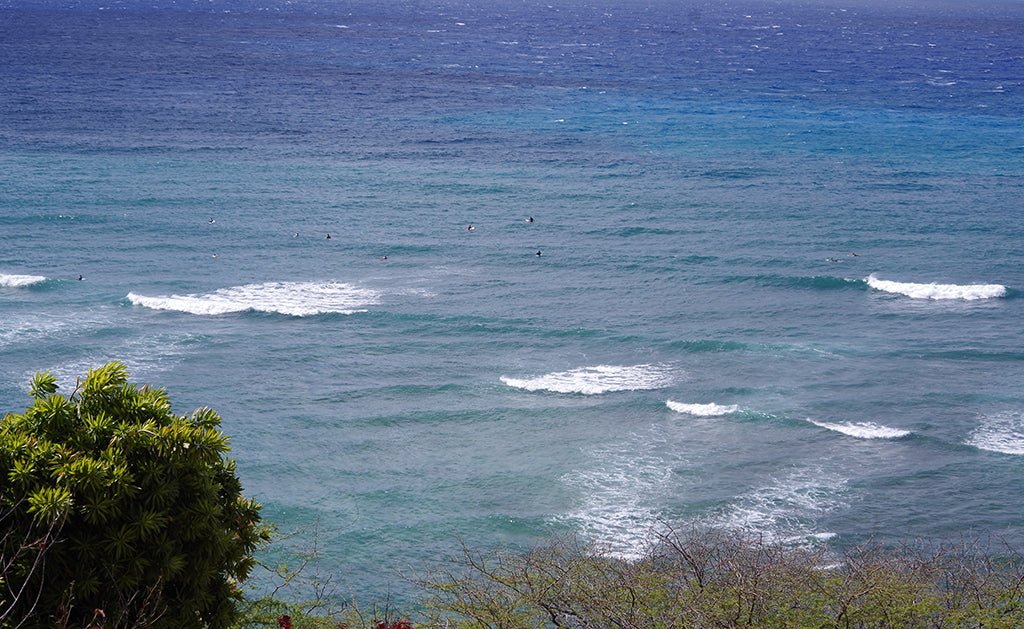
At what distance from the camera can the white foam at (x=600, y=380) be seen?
40812mm

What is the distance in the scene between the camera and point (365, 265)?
184 feet

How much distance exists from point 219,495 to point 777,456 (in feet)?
80.6

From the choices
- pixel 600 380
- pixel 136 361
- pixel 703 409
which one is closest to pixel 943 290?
pixel 703 409

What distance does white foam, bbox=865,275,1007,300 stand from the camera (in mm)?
51094

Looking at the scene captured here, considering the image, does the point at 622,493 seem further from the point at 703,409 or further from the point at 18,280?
the point at 18,280

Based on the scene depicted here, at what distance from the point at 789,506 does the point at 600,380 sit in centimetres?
1179

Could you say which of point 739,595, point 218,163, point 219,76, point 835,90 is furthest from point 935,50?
point 739,595

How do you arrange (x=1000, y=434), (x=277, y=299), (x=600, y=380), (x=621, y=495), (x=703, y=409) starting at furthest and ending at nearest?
(x=277, y=299) → (x=600, y=380) → (x=703, y=409) → (x=1000, y=434) → (x=621, y=495)

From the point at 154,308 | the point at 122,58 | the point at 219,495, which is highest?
the point at 122,58

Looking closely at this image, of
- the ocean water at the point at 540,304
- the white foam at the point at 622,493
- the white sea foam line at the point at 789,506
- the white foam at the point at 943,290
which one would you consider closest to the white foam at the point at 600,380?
the ocean water at the point at 540,304

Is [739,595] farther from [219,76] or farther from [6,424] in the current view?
[219,76]

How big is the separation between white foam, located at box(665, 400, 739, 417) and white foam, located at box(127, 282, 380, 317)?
18137mm

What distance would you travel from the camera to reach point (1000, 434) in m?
36.6

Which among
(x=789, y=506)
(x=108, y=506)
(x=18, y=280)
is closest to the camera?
(x=108, y=506)
